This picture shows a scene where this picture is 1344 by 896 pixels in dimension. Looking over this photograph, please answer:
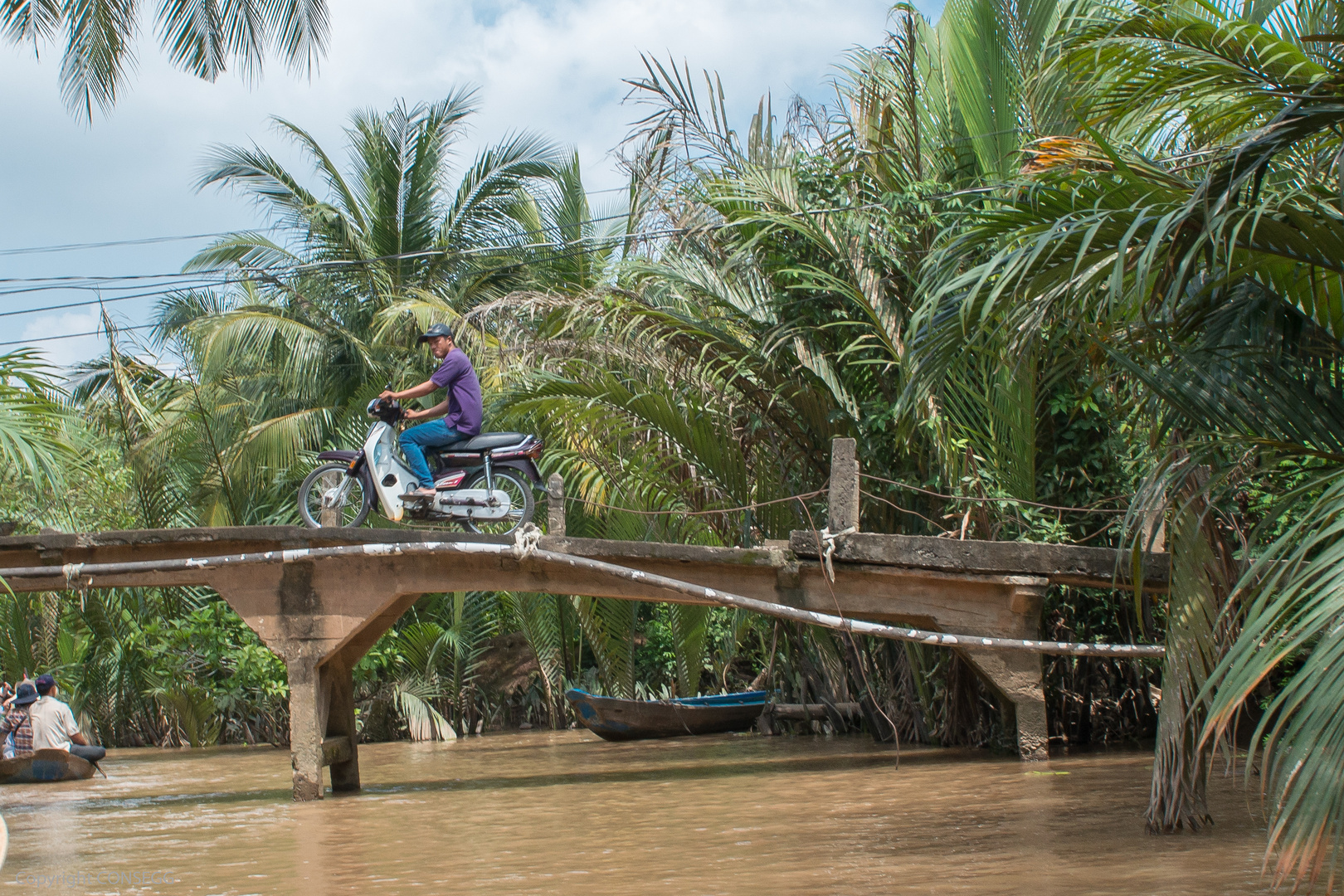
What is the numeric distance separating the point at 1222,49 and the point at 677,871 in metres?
4.21

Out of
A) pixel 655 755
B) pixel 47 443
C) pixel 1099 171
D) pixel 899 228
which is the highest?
pixel 899 228

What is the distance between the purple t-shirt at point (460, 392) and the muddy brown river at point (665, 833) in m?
2.82

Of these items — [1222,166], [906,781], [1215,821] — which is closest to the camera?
[1222,166]

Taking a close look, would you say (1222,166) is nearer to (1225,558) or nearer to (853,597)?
(1225,558)

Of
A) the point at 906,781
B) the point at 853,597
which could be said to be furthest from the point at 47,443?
the point at 906,781

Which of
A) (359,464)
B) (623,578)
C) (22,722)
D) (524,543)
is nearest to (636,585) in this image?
(623,578)

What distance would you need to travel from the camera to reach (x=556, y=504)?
9.09 m

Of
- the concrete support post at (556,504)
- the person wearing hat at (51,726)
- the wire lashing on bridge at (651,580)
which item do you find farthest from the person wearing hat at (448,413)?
the person wearing hat at (51,726)

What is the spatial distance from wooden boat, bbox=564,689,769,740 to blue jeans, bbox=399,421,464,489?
578 cm

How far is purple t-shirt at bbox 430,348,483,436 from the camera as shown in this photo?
9.37 m

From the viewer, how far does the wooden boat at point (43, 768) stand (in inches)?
514

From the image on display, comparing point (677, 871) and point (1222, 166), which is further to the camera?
point (677, 871)

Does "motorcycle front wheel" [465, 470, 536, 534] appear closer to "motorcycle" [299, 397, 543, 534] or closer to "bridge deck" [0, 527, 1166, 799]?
"motorcycle" [299, 397, 543, 534]

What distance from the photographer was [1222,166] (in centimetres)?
465
